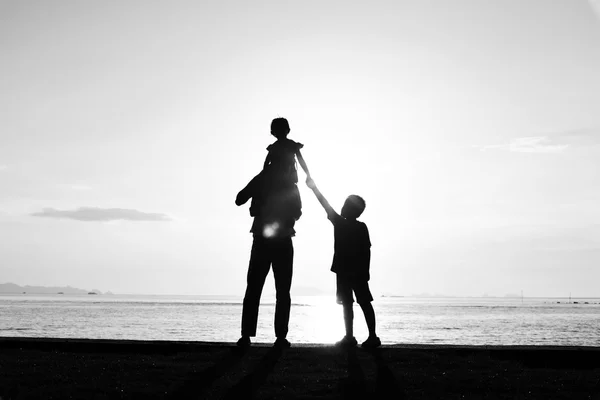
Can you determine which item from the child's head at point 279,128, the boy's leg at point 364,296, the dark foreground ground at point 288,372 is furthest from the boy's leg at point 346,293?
the child's head at point 279,128

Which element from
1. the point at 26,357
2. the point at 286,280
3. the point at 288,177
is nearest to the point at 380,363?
the point at 286,280

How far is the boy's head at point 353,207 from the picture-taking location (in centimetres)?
848

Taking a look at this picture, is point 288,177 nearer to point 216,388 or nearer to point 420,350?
point 420,350

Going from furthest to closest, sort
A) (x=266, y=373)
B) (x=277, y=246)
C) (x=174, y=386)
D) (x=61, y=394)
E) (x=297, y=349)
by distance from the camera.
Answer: (x=277, y=246)
(x=297, y=349)
(x=266, y=373)
(x=174, y=386)
(x=61, y=394)

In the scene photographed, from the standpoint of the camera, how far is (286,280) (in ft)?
24.7

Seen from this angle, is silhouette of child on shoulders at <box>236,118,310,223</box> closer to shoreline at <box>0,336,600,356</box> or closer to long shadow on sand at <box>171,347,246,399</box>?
shoreline at <box>0,336,600,356</box>

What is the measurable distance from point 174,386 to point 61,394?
2.75 ft

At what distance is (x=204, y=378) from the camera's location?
516 cm

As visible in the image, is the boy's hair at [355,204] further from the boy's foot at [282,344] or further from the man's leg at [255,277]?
the boy's foot at [282,344]

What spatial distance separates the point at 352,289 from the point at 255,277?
1581mm

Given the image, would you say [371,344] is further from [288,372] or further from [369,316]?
[288,372]

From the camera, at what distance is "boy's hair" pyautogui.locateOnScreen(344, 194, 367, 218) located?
27.8 ft

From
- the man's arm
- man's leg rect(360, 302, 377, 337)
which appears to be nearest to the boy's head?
the man's arm

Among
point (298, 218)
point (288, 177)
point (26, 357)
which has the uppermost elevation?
point (288, 177)
